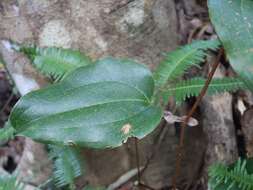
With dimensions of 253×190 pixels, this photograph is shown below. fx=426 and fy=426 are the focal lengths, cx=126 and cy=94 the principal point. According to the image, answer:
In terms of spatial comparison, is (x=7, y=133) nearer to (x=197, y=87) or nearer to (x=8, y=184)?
(x=8, y=184)

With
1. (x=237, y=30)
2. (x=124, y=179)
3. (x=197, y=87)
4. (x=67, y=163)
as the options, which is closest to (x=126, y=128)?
(x=237, y=30)

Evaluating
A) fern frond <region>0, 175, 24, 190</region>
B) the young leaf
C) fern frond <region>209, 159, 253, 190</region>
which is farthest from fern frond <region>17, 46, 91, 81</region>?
fern frond <region>209, 159, 253, 190</region>

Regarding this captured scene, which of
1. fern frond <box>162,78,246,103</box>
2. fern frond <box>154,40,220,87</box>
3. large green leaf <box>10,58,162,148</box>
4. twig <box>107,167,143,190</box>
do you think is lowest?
twig <box>107,167,143,190</box>

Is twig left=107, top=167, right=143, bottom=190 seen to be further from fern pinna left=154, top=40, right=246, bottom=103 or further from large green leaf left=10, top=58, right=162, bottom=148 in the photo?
large green leaf left=10, top=58, right=162, bottom=148

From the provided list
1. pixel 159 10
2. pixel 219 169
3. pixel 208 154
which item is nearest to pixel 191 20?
pixel 159 10

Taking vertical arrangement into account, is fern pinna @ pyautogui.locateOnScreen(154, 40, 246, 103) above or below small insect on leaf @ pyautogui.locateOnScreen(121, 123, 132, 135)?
below

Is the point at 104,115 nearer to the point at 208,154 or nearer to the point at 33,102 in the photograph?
the point at 33,102
